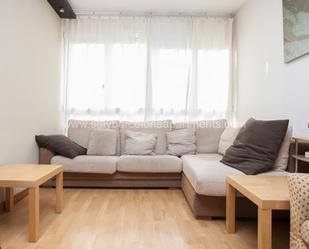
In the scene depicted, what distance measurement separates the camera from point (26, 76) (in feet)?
10.8

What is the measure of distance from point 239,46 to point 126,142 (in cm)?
232

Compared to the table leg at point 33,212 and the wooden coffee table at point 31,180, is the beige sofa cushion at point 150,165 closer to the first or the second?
the wooden coffee table at point 31,180

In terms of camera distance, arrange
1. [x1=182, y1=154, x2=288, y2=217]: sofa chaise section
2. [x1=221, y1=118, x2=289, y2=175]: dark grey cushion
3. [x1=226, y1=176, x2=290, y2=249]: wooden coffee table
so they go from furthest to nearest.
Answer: [x1=221, y1=118, x2=289, y2=175]: dark grey cushion → [x1=182, y1=154, x2=288, y2=217]: sofa chaise section → [x1=226, y1=176, x2=290, y2=249]: wooden coffee table

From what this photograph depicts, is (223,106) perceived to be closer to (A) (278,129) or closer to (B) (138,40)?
(B) (138,40)

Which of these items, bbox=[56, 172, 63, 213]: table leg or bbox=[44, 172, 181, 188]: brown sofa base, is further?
bbox=[44, 172, 181, 188]: brown sofa base

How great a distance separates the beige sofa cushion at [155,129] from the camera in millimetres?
→ 4199

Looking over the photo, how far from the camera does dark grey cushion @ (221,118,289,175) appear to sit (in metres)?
2.56

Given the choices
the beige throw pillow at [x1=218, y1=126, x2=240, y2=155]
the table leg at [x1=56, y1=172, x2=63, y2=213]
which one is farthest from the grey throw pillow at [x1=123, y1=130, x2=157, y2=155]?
the table leg at [x1=56, y1=172, x2=63, y2=213]

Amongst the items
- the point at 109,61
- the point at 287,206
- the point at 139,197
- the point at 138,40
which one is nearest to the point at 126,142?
the point at 139,197

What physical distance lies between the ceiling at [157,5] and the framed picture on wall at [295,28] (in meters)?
1.56

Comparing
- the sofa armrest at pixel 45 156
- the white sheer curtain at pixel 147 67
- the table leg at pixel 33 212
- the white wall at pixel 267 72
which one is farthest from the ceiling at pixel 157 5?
the table leg at pixel 33 212

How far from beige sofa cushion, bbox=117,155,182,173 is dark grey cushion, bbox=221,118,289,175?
959 millimetres

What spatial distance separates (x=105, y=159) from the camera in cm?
362

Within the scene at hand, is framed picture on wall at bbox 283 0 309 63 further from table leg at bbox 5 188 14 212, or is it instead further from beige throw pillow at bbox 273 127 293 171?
table leg at bbox 5 188 14 212
